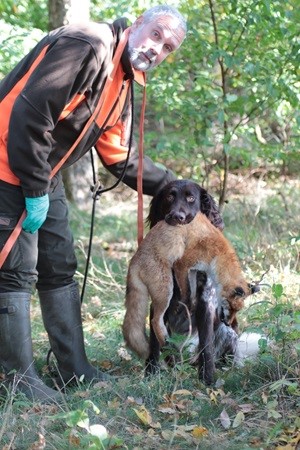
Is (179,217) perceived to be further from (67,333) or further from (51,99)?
(67,333)

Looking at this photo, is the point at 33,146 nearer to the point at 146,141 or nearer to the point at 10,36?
the point at 10,36

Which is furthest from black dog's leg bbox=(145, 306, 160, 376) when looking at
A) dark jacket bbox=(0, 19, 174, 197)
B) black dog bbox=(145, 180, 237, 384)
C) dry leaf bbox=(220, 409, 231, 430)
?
dark jacket bbox=(0, 19, 174, 197)

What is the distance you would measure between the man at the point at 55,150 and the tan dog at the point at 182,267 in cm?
56

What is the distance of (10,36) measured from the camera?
7.04 m

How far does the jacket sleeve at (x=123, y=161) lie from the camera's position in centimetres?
468

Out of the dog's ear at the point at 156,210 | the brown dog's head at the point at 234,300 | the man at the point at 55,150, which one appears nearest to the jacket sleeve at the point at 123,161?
the man at the point at 55,150

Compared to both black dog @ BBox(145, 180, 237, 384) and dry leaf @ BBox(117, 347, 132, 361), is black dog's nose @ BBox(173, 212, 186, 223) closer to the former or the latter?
black dog @ BBox(145, 180, 237, 384)

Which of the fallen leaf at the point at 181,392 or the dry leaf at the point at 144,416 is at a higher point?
the fallen leaf at the point at 181,392

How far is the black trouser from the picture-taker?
411 cm

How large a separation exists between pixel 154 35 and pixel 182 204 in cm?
95

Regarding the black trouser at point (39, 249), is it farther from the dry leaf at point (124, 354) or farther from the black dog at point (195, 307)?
the dry leaf at point (124, 354)

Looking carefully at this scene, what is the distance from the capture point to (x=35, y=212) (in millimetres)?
4039

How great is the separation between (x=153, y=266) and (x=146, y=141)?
502 centimetres

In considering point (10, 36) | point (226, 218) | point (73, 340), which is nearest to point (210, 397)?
point (73, 340)
